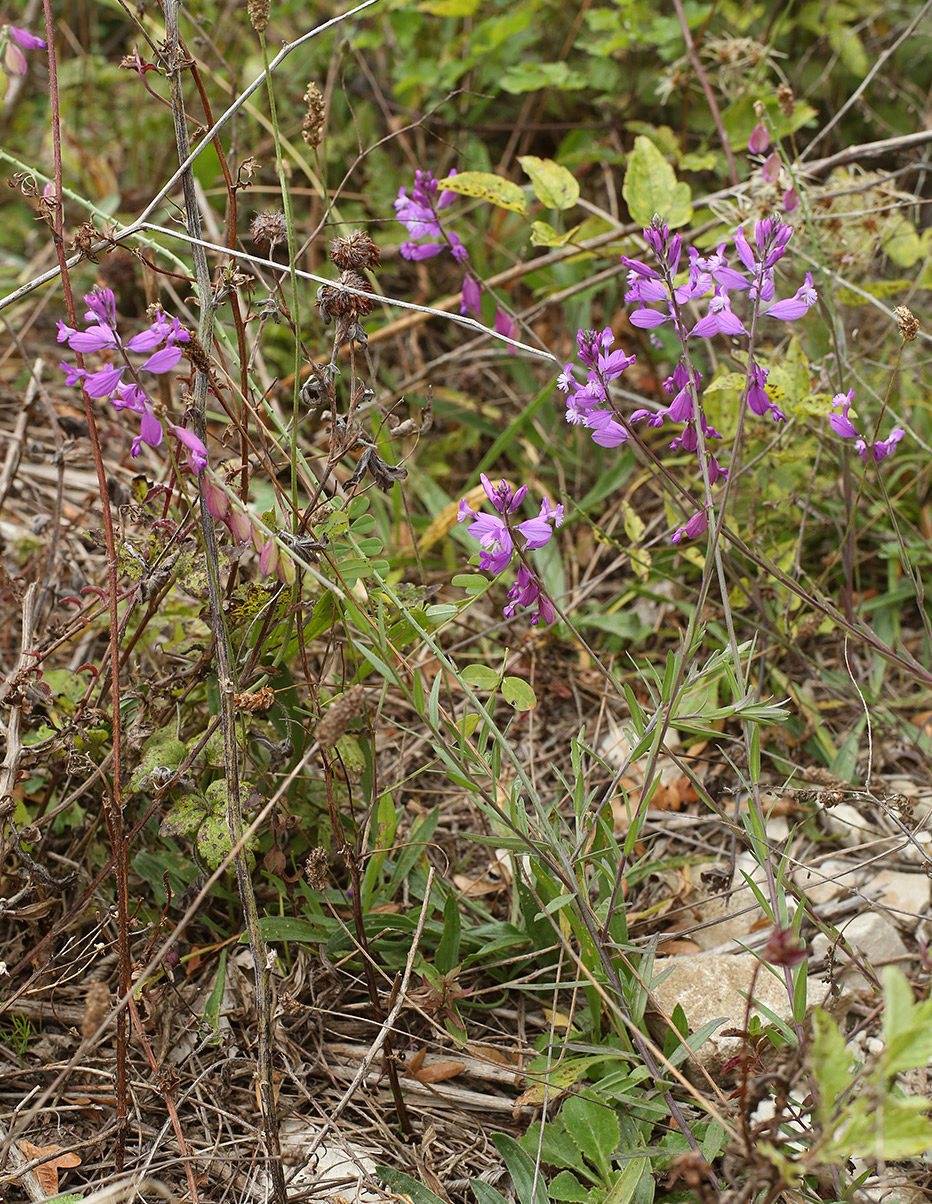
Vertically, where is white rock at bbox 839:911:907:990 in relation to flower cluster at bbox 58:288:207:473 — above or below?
below

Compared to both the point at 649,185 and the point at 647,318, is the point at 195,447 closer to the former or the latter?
the point at 647,318

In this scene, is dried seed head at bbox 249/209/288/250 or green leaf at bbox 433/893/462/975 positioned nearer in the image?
dried seed head at bbox 249/209/288/250

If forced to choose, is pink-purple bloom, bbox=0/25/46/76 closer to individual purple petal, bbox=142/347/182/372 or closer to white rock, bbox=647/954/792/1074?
individual purple petal, bbox=142/347/182/372

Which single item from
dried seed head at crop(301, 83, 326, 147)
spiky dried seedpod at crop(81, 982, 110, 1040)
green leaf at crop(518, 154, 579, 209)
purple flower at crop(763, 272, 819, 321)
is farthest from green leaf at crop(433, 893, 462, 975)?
green leaf at crop(518, 154, 579, 209)

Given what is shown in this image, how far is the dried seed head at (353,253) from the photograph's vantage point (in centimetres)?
136

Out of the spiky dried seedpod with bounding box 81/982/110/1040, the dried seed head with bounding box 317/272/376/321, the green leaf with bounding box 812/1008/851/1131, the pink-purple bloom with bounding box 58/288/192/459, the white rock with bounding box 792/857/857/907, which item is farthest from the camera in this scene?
the white rock with bounding box 792/857/857/907

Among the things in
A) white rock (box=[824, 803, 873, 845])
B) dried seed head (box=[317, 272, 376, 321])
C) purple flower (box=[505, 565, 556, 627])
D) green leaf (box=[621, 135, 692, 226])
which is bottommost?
white rock (box=[824, 803, 873, 845])

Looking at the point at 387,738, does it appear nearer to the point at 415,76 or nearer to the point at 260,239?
the point at 260,239

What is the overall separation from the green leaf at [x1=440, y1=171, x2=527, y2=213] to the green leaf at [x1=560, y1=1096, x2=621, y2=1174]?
67.4 inches

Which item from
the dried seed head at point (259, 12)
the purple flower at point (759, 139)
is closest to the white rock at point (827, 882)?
the purple flower at point (759, 139)

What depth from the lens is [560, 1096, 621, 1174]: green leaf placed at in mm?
1313

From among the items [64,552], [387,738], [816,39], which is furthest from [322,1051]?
[816,39]

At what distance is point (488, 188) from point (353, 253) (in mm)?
928

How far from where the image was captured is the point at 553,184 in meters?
2.20
